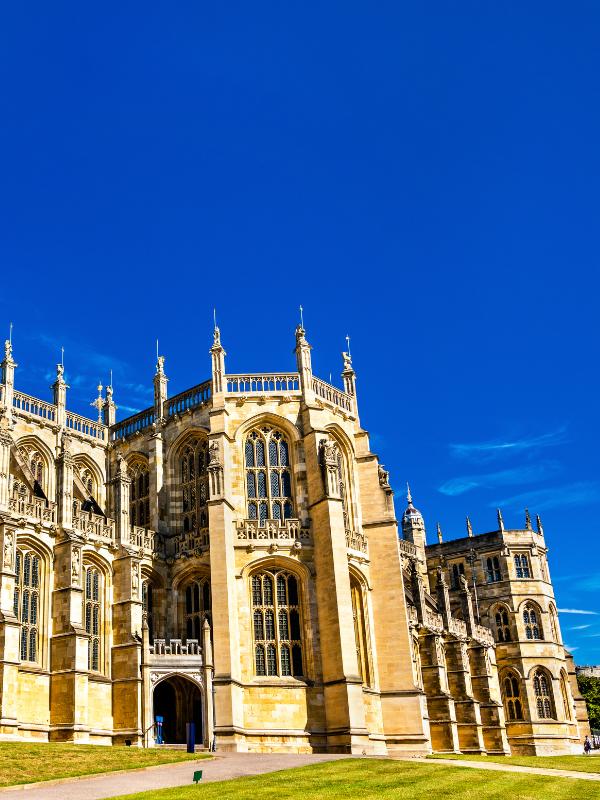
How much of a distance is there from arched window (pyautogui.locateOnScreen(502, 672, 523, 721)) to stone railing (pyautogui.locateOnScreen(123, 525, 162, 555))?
127ft

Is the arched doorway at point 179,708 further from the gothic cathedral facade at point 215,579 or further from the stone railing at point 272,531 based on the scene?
the stone railing at point 272,531

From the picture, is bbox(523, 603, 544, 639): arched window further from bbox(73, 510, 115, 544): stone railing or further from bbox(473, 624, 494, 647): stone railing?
bbox(73, 510, 115, 544): stone railing

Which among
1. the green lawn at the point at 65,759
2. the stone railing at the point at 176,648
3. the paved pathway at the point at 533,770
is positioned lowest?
the paved pathway at the point at 533,770

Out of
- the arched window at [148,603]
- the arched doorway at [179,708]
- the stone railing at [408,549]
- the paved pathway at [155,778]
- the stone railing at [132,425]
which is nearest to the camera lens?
the paved pathway at [155,778]

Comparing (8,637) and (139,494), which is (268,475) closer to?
(139,494)

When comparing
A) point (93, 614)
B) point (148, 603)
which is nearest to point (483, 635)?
point (148, 603)

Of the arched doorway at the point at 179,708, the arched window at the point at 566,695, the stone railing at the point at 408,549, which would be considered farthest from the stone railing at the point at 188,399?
the arched window at the point at 566,695

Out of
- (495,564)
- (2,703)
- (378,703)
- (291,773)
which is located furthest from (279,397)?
(495,564)

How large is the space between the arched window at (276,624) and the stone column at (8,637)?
11536 mm

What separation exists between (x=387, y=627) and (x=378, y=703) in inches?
152

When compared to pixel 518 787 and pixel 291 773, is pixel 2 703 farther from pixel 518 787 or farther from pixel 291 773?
pixel 518 787

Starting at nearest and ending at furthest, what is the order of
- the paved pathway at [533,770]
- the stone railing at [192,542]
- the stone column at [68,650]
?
the paved pathway at [533,770]
the stone column at [68,650]
the stone railing at [192,542]

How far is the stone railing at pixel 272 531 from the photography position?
149 ft

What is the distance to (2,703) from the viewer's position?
3612 centimetres
